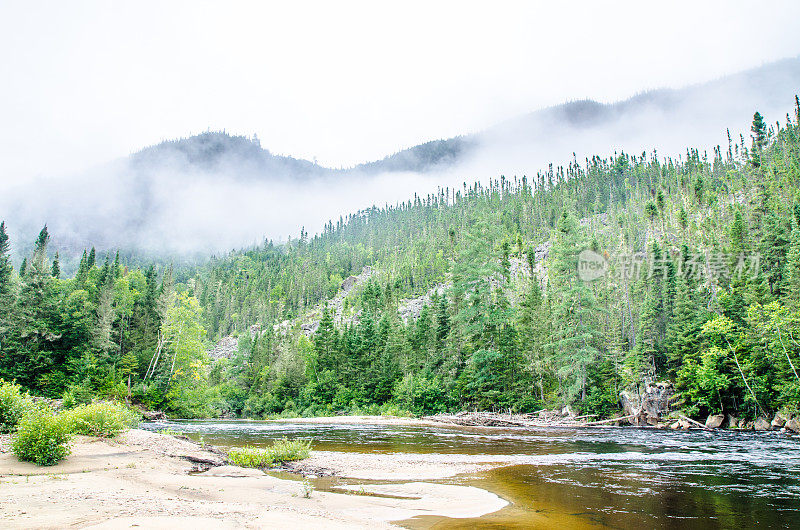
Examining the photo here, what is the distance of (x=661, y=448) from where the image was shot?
23422 millimetres

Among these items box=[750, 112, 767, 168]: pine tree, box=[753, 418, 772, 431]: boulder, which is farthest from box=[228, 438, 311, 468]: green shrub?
box=[750, 112, 767, 168]: pine tree

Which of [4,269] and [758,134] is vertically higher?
[758,134]

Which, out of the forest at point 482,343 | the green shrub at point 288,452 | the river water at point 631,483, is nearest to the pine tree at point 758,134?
the forest at point 482,343

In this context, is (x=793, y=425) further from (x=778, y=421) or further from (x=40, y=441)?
(x=40, y=441)

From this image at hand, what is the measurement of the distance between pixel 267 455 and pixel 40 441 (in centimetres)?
681

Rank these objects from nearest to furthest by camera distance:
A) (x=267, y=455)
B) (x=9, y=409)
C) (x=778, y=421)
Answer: (x=9, y=409)
(x=267, y=455)
(x=778, y=421)

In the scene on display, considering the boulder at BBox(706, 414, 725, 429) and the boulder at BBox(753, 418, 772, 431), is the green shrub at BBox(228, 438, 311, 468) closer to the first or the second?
the boulder at BBox(753, 418, 772, 431)

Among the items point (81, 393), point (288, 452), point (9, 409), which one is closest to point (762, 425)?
point (288, 452)

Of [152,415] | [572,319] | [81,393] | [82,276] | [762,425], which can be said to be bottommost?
[762,425]

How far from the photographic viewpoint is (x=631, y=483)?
13539mm

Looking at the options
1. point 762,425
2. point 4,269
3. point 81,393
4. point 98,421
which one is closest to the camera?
point 98,421

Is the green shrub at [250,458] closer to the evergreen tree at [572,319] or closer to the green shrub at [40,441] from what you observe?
the green shrub at [40,441]

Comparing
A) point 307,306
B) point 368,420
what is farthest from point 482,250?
point 307,306

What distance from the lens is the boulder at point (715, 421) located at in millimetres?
39406
